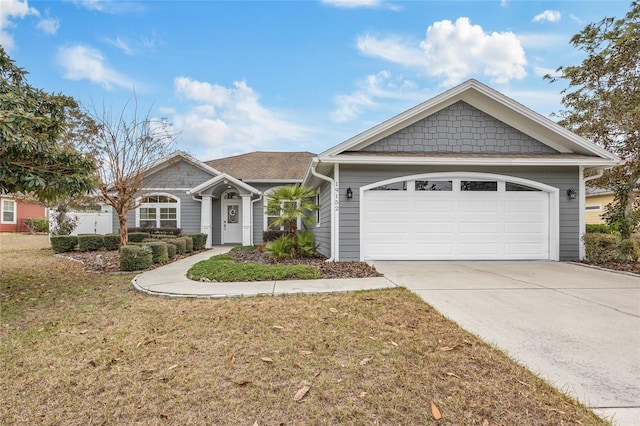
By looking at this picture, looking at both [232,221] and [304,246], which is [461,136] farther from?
[232,221]

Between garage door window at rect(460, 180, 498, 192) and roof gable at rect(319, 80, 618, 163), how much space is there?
6.78 ft

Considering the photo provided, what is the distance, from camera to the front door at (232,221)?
16.4 meters

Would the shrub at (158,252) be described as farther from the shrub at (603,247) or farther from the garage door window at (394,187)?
the shrub at (603,247)

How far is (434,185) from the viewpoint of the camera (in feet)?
29.9

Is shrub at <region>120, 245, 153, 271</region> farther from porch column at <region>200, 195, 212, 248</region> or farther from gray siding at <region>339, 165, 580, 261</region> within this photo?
porch column at <region>200, 195, 212, 248</region>

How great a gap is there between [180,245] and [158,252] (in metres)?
2.31

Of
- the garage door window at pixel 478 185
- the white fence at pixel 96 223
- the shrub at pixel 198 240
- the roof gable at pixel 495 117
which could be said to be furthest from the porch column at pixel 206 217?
the garage door window at pixel 478 185

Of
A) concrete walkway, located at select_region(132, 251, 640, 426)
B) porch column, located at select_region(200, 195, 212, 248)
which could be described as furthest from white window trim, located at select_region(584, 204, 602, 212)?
porch column, located at select_region(200, 195, 212, 248)

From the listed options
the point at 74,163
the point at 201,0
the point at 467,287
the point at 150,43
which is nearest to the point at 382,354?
the point at 467,287

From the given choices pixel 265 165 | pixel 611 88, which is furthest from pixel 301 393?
pixel 265 165

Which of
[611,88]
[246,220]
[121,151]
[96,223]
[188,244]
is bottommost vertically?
[188,244]

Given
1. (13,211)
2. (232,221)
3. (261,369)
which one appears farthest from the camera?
(13,211)

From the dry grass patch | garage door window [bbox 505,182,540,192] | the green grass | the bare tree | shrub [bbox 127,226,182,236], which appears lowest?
the dry grass patch

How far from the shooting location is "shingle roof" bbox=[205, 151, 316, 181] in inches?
651
